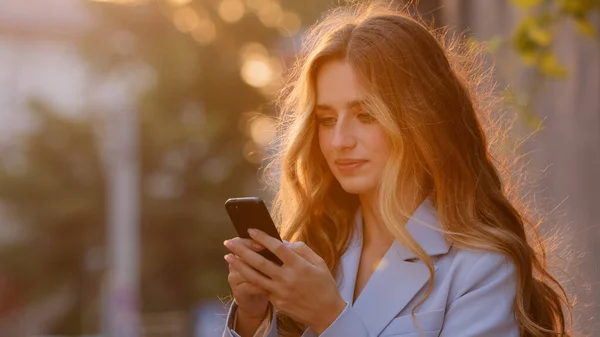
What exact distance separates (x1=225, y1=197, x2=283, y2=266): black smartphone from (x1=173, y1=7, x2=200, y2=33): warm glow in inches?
520

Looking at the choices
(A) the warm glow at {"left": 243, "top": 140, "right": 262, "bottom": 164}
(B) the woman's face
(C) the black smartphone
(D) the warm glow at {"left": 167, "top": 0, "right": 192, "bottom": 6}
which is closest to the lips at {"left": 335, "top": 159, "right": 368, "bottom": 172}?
(B) the woman's face

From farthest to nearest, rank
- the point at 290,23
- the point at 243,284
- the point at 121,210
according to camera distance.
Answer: the point at 121,210, the point at 290,23, the point at 243,284

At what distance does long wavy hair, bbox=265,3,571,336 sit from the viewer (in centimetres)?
375

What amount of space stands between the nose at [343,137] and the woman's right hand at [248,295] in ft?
1.31

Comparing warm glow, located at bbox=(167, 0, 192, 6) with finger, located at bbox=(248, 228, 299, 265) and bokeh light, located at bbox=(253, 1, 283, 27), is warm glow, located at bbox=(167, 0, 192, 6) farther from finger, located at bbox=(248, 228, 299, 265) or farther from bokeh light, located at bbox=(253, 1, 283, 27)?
finger, located at bbox=(248, 228, 299, 265)

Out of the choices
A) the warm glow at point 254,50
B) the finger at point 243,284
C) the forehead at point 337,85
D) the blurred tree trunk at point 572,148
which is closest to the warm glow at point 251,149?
the warm glow at point 254,50

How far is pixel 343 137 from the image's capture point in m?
3.75

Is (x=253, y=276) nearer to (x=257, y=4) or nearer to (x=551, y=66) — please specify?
(x=551, y=66)

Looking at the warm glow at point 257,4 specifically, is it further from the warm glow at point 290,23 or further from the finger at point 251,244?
the finger at point 251,244

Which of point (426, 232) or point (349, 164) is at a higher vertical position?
point (349, 164)

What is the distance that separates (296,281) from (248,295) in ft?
0.85

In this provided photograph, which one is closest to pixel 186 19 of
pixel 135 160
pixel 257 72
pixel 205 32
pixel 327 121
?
pixel 205 32

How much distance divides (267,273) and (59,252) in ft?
83.0

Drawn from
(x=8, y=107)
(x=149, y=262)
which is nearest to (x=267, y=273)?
(x=149, y=262)
